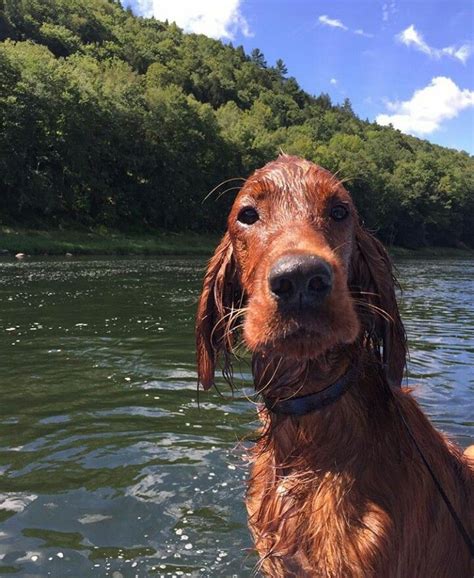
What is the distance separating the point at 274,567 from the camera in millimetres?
3576

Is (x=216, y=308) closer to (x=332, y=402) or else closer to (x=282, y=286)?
(x=332, y=402)

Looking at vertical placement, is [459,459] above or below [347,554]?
above

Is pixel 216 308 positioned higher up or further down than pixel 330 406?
higher up

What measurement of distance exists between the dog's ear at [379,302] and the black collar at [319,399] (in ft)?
1.13

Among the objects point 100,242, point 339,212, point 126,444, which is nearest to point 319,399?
point 339,212

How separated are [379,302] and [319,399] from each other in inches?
30.0

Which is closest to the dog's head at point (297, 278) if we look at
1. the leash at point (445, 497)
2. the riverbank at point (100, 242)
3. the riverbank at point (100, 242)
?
the leash at point (445, 497)

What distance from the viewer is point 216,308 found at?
13.2ft

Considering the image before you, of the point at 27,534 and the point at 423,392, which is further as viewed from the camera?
the point at 423,392

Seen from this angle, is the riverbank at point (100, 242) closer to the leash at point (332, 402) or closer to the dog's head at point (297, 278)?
the dog's head at point (297, 278)

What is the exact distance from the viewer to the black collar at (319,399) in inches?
129

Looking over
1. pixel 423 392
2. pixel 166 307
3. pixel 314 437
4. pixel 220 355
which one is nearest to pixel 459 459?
pixel 314 437

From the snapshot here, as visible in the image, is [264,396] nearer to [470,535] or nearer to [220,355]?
[220,355]

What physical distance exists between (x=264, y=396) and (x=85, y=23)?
18132cm
